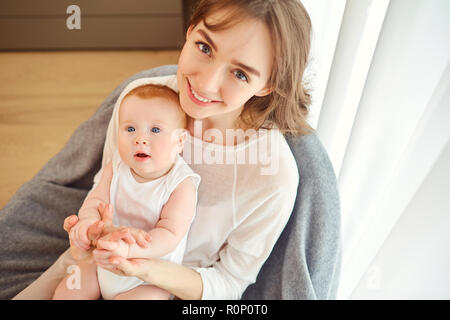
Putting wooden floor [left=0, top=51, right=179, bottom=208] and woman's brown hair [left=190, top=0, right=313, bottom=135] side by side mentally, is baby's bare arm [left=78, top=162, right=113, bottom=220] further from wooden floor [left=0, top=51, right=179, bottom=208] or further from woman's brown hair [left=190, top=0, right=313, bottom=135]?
wooden floor [left=0, top=51, right=179, bottom=208]

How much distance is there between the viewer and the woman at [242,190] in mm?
685

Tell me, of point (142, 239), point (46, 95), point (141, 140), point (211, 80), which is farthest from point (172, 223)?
point (46, 95)

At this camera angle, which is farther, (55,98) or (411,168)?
(55,98)

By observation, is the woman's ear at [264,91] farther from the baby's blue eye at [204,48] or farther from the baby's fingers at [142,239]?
the baby's fingers at [142,239]

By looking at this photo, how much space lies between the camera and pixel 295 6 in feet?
2.09

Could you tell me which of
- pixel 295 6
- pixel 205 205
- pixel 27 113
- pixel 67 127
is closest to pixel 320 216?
pixel 205 205

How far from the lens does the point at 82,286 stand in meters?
0.76

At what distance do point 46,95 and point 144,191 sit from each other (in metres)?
1.52

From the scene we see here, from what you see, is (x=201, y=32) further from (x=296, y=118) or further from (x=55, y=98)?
(x=55, y=98)

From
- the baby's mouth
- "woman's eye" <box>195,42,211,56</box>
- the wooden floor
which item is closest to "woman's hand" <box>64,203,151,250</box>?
the baby's mouth

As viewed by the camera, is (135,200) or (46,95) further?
(46,95)

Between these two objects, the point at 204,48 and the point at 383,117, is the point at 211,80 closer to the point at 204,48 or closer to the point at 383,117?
the point at 204,48

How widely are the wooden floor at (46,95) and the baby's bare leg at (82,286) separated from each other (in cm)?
100
